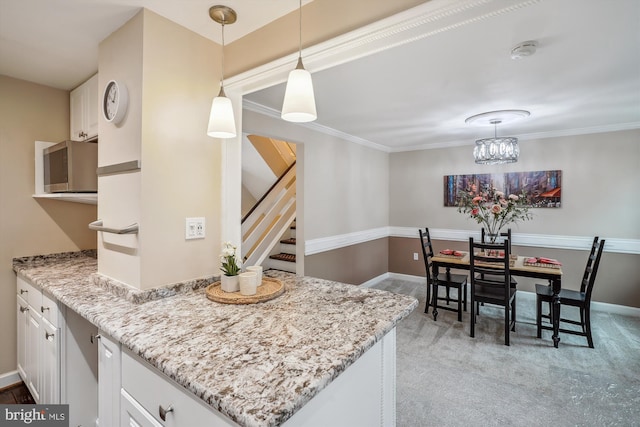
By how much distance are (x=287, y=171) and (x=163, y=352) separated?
4272mm

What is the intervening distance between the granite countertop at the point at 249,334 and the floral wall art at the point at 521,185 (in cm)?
368

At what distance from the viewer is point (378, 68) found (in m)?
2.22

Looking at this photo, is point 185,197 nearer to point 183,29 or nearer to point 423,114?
point 183,29

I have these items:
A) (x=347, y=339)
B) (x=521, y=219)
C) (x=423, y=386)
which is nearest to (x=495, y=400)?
(x=423, y=386)

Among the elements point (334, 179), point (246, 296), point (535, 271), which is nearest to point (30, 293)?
point (246, 296)

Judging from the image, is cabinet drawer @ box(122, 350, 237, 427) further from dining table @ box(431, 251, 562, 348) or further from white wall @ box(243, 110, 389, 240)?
dining table @ box(431, 251, 562, 348)

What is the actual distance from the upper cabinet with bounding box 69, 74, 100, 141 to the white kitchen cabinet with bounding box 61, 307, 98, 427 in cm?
134

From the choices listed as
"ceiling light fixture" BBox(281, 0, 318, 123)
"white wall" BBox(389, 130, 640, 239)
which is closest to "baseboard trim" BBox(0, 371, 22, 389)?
"ceiling light fixture" BBox(281, 0, 318, 123)

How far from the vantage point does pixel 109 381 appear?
1274 mm

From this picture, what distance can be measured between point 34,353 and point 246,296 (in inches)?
67.5

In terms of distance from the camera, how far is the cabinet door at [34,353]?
1.97 meters

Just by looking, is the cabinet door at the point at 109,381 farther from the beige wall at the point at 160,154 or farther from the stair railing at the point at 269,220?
the stair railing at the point at 269,220

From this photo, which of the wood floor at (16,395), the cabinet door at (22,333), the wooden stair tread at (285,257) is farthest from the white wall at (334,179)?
the wood floor at (16,395)

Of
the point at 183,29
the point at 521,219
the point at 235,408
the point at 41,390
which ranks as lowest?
the point at 41,390
